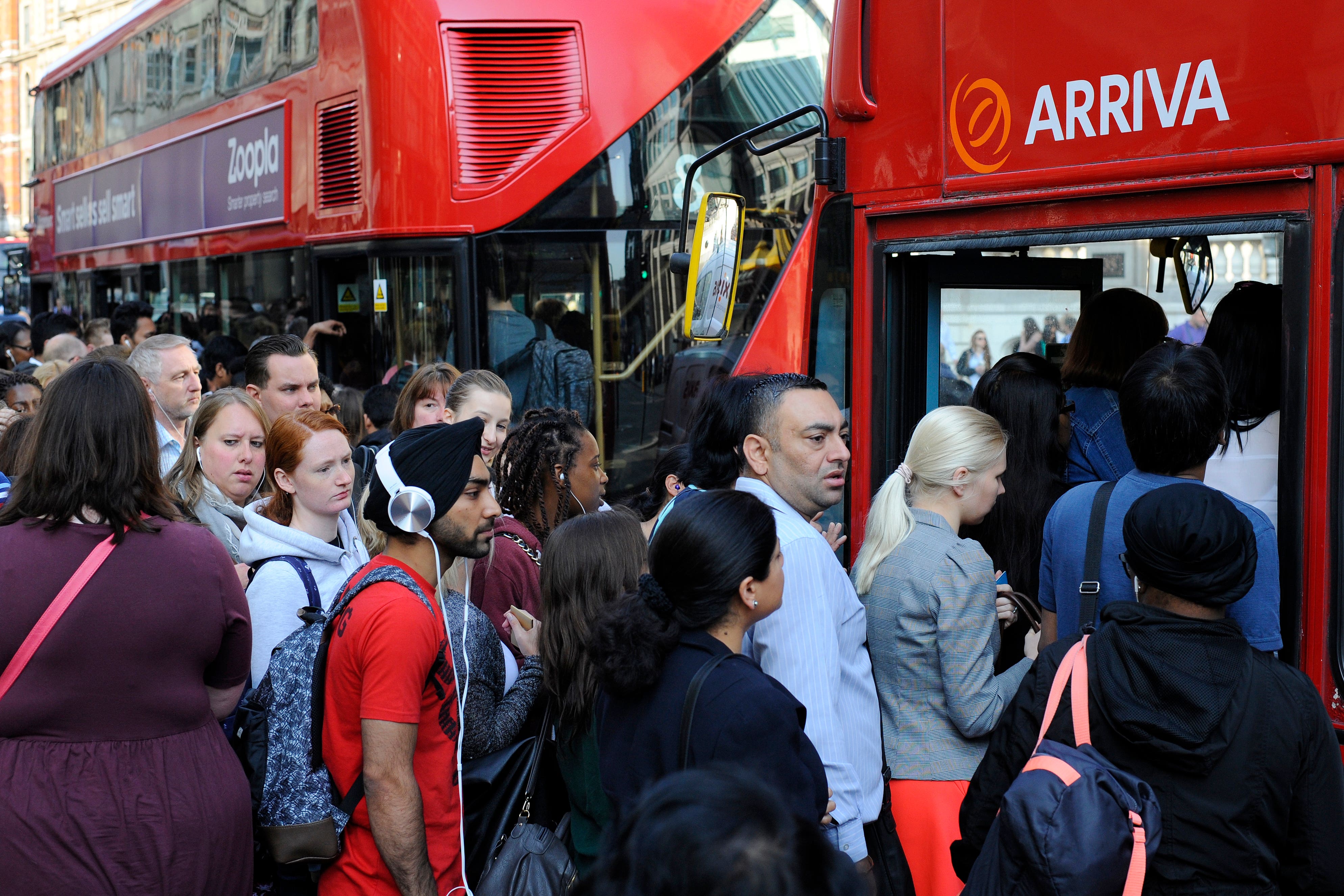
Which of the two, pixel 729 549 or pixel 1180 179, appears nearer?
pixel 729 549

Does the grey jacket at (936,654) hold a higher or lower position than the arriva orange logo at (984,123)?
lower

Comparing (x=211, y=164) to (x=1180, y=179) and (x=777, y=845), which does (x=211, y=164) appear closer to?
(x=1180, y=179)

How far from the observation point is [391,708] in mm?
2363

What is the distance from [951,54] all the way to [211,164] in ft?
23.9

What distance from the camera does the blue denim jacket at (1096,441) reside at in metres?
3.50

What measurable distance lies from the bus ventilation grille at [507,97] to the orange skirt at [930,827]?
15.3 feet

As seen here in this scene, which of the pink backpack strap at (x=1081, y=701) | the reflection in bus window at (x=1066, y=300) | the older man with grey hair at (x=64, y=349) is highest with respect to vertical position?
the reflection in bus window at (x=1066, y=300)

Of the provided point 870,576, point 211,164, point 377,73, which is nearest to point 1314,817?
point 870,576

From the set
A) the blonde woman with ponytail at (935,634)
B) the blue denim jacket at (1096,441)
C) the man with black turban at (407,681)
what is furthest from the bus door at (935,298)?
the man with black turban at (407,681)

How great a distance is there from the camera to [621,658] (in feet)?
7.23

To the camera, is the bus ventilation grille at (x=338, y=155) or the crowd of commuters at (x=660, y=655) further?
the bus ventilation grille at (x=338, y=155)

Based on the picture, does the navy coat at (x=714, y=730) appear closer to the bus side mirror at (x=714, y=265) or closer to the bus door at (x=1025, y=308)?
the bus door at (x=1025, y=308)

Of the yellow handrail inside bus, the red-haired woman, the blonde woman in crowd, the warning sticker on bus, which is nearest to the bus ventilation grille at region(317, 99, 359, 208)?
the warning sticker on bus

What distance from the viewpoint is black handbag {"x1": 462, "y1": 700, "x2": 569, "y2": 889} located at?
2799 millimetres
